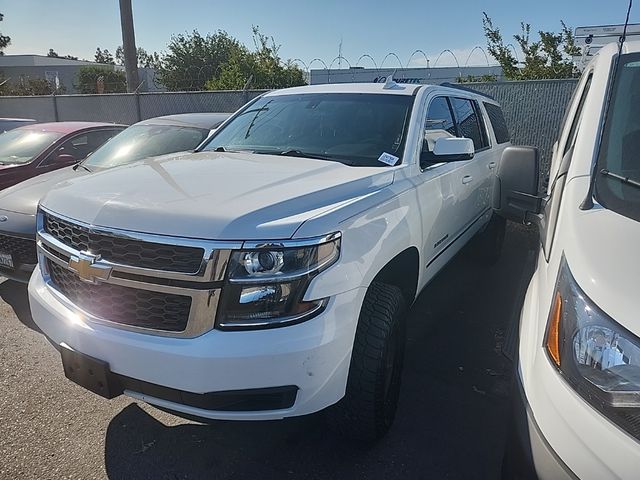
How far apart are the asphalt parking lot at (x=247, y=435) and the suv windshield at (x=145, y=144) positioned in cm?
253

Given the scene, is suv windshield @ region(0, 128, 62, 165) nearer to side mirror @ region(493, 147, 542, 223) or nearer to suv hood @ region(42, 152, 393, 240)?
suv hood @ region(42, 152, 393, 240)

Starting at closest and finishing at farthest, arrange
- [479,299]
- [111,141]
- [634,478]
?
[634,478]
[479,299]
[111,141]

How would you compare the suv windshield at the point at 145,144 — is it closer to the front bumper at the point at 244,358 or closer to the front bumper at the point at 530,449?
the front bumper at the point at 244,358

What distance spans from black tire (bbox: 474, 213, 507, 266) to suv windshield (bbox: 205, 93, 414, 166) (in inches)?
98.0

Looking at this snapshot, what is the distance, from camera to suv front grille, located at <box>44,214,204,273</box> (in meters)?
1.98

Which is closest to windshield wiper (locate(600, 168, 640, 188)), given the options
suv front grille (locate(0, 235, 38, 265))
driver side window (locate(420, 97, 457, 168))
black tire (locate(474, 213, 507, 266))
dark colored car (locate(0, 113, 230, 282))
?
driver side window (locate(420, 97, 457, 168))

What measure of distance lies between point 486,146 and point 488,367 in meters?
2.43

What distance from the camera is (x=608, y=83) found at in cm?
233

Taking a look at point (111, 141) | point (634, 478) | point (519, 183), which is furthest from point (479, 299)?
point (111, 141)

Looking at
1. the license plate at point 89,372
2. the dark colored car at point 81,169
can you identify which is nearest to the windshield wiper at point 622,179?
the license plate at point 89,372

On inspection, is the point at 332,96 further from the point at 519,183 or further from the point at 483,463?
the point at 483,463

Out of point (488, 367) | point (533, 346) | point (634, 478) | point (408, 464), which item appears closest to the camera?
point (634, 478)

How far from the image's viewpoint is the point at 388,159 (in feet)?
10.1

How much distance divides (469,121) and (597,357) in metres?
3.65
